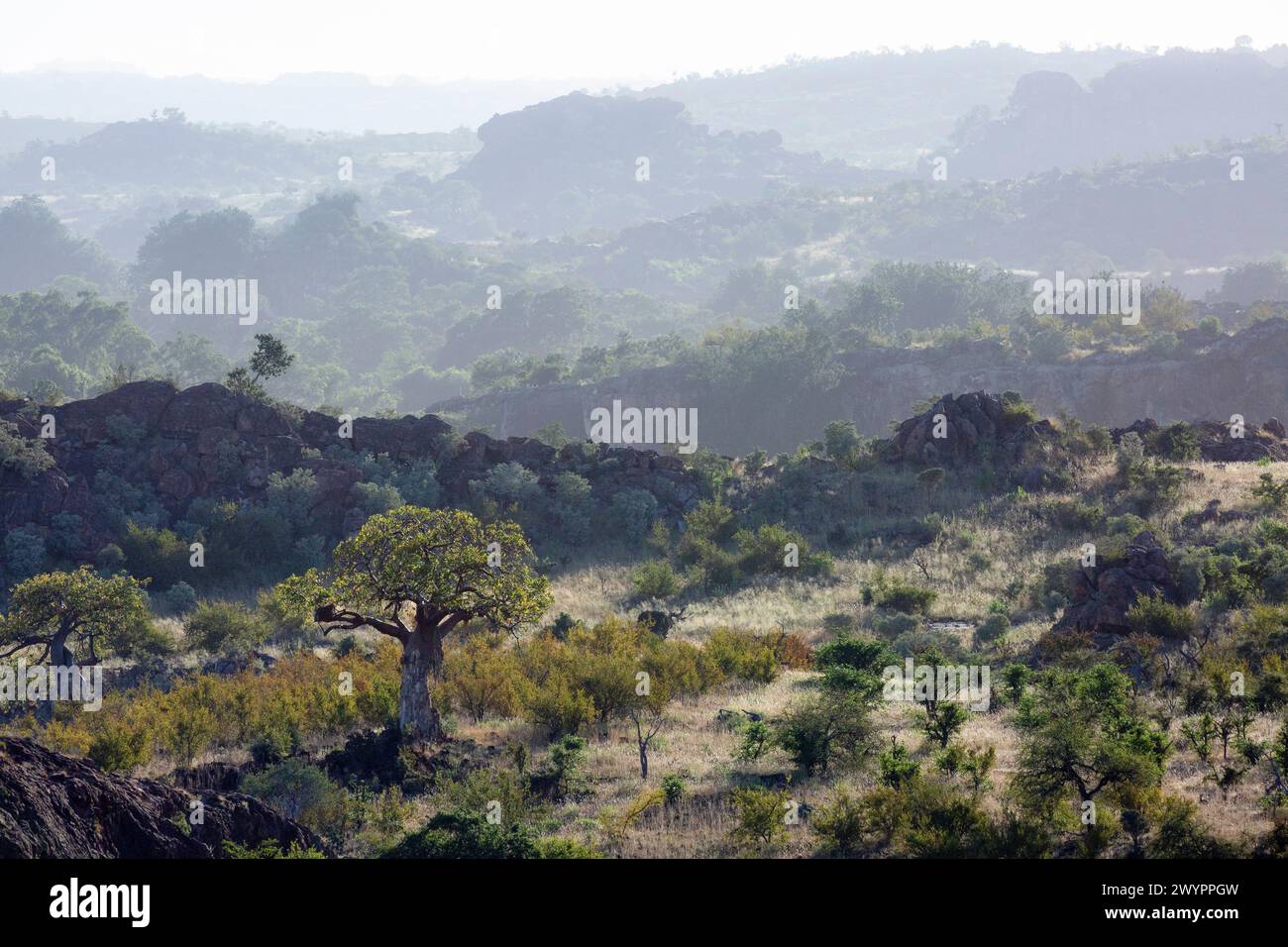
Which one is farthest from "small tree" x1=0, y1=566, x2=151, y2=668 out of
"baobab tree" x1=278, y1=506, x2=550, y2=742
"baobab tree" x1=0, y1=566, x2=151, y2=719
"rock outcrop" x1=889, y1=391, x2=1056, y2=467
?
Answer: "rock outcrop" x1=889, y1=391, x2=1056, y2=467

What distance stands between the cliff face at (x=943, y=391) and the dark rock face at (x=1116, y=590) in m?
37.1

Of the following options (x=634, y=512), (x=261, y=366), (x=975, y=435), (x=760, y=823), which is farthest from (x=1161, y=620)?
(x=261, y=366)

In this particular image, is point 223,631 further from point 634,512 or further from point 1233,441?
point 1233,441

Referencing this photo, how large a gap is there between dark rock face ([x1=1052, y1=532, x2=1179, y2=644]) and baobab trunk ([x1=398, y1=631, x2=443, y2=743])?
41.9 feet

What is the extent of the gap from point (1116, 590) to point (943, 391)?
41.1 m

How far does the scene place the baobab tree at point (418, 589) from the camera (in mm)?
18766

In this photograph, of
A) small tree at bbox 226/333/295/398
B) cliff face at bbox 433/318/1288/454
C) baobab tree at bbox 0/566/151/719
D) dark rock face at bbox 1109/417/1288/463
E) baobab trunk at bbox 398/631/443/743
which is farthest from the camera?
cliff face at bbox 433/318/1288/454

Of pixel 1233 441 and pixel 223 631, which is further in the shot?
pixel 1233 441

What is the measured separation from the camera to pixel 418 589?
18734 mm

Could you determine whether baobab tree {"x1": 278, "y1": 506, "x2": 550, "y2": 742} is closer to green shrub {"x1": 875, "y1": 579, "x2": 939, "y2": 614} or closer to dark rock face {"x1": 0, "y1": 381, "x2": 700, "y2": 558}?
green shrub {"x1": 875, "y1": 579, "x2": 939, "y2": 614}

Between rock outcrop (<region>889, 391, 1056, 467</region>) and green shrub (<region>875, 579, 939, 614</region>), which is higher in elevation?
rock outcrop (<region>889, 391, 1056, 467</region>)

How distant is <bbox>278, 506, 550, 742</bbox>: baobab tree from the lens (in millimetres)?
18766

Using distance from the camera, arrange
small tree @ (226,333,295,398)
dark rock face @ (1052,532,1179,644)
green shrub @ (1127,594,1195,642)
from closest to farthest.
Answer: green shrub @ (1127,594,1195,642), dark rock face @ (1052,532,1179,644), small tree @ (226,333,295,398)
